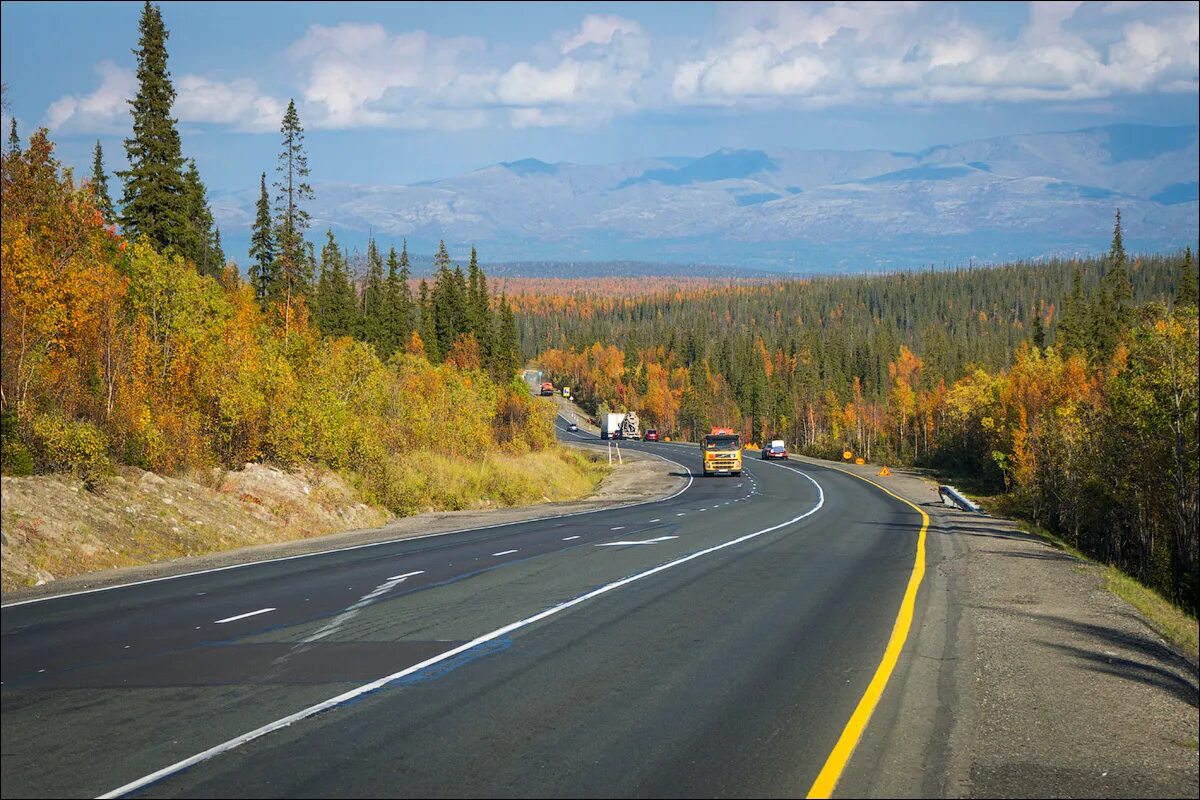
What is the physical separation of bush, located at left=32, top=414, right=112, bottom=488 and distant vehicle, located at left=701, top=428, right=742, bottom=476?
49.2 m

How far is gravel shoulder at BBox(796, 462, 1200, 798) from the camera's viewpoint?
7090 millimetres

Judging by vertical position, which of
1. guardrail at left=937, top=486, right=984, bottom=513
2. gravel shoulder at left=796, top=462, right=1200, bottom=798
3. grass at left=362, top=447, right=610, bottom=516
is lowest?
guardrail at left=937, top=486, right=984, bottom=513

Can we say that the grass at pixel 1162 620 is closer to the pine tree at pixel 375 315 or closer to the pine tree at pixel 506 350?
the pine tree at pixel 375 315

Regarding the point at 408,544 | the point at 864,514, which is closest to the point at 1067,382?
Result: the point at 864,514

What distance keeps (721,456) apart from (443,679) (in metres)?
58.0

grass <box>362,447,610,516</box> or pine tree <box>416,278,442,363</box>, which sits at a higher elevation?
pine tree <box>416,278,442,363</box>

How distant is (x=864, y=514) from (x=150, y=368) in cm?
2361

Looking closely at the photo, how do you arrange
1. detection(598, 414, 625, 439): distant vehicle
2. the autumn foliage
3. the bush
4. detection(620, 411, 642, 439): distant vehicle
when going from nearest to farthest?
1. the bush
2. the autumn foliage
3. detection(598, 414, 625, 439): distant vehicle
4. detection(620, 411, 642, 439): distant vehicle

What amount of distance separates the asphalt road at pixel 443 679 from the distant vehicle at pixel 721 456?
48.5 meters

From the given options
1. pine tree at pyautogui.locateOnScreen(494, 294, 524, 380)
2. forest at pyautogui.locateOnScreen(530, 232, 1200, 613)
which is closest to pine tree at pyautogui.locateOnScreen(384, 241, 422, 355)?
pine tree at pyautogui.locateOnScreen(494, 294, 524, 380)

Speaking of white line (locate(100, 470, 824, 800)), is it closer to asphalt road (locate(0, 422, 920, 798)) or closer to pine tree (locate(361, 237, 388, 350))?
asphalt road (locate(0, 422, 920, 798))

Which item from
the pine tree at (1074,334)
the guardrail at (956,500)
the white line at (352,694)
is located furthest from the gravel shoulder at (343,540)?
the pine tree at (1074,334)

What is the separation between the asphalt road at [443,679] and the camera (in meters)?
7.04

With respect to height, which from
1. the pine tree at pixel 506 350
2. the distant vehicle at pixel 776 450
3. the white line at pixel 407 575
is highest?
the pine tree at pixel 506 350
